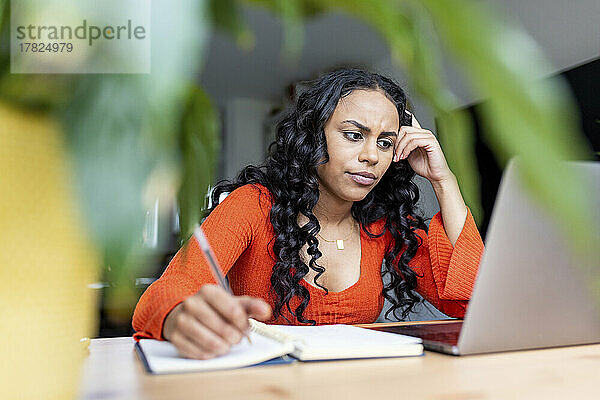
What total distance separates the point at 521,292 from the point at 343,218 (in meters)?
0.89

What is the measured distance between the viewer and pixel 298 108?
1.59 meters

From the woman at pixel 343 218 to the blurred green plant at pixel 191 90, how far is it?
1.11 metres

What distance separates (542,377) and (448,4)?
56 centimetres

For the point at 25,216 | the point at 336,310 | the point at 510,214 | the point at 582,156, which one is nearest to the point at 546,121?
the point at 582,156

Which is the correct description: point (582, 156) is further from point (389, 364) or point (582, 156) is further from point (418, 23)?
point (389, 364)

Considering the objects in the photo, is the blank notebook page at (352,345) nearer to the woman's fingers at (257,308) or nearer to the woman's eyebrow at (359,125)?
the woman's fingers at (257,308)

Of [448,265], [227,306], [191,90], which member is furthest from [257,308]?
[448,265]

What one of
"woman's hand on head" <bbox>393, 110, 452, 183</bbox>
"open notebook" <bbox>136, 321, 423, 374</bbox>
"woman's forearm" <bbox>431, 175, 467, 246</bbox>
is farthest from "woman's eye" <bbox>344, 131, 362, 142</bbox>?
"open notebook" <bbox>136, 321, 423, 374</bbox>

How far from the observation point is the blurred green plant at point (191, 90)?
13 centimetres

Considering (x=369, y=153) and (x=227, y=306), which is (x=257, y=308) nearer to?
(x=227, y=306)

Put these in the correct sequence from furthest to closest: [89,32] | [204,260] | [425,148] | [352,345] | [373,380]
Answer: [425,148] < [204,260] < [352,345] < [373,380] < [89,32]

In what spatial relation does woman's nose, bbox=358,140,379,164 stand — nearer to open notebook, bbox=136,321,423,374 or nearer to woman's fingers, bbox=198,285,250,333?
open notebook, bbox=136,321,423,374

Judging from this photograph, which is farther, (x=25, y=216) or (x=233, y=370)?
(x=233, y=370)

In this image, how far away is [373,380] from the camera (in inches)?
22.7
